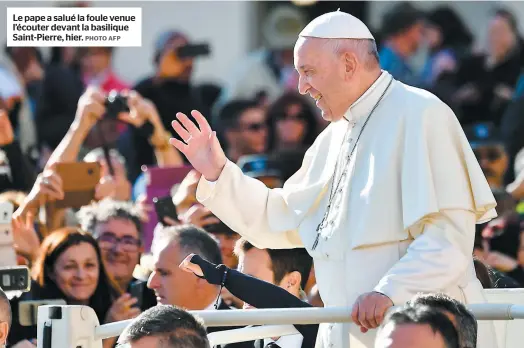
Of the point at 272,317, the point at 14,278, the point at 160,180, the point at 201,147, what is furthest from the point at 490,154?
the point at 272,317

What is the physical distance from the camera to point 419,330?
4.69 metres

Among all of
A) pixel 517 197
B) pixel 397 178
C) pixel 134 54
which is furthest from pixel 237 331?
pixel 134 54

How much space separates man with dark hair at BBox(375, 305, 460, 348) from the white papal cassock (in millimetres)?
645

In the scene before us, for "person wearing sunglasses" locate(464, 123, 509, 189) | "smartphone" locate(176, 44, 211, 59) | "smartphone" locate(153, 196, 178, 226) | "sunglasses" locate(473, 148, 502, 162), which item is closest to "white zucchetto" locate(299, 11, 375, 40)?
"smartphone" locate(153, 196, 178, 226)

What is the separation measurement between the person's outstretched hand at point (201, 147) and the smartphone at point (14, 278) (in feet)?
2.52

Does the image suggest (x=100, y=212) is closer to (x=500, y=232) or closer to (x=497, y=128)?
(x=500, y=232)

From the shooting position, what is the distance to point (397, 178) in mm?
5770

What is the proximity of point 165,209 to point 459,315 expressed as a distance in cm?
359

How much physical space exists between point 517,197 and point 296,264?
276 cm

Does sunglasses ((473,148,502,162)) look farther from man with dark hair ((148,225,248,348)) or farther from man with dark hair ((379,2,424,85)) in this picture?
man with dark hair ((148,225,248,348))

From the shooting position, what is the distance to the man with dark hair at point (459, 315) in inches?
187

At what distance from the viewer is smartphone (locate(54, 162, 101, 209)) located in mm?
8367

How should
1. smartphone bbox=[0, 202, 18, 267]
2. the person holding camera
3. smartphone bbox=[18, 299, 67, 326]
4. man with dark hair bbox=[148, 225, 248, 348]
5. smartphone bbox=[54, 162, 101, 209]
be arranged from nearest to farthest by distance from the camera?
smartphone bbox=[18, 299, 67, 326] → smartphone bbox=[0, 202, 18, 267] → man with dark hair bbox=[148, 225, 248, 348] → smartphone bbox=[54, 162, 101, 209] → the person holding camera

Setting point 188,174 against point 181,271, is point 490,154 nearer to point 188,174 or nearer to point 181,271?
point 188,174
